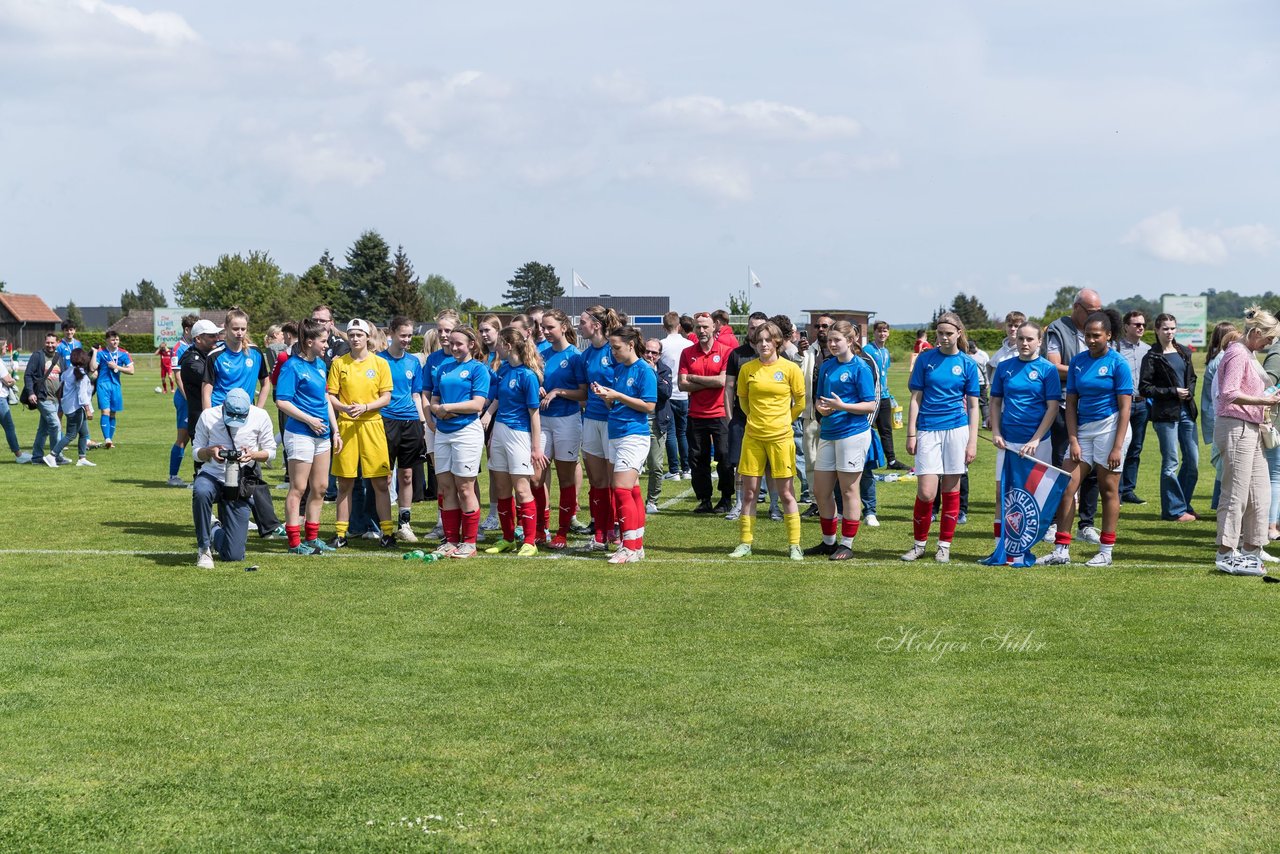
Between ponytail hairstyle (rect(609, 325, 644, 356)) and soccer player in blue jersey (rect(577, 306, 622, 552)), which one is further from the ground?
ponytail hairstyle (rect(609, 325, 644, 356))

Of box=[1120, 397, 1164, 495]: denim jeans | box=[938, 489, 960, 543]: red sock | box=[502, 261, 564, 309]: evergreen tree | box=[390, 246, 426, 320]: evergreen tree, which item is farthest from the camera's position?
box=[502, 261, 564, 309]: evergreen tree

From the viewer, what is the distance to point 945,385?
9.92 meters

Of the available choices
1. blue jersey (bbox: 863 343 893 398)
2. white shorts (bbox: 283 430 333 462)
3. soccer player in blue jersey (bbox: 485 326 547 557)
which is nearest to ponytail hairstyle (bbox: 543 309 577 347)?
soccer player in blue jersey (bbox: 485 326 547 557)

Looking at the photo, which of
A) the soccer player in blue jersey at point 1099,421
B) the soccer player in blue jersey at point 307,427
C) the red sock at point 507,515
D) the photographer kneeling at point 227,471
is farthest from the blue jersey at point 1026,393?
the photographer kneeling at point 227,471

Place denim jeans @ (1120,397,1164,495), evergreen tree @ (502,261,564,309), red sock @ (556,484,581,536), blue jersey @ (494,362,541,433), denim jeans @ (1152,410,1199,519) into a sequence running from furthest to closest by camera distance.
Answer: evergreen tree @ (502,261,564,309) → denim jeans @ (1120,397,1164,495) → denim jeans @ (1152,410,1199,519) → red sock @ (556,484,581,536) → blue jersey @ (494,362,541,433)

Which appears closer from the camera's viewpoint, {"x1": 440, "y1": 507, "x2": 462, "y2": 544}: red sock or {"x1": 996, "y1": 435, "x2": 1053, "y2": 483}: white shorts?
{"x1": 996, "y1": 435, "x2": 1053, "y2": 483}: white shorts

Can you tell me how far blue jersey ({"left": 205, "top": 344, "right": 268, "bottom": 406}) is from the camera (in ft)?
36.6

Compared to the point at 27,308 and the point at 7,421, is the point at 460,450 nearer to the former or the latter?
the point at 7,421

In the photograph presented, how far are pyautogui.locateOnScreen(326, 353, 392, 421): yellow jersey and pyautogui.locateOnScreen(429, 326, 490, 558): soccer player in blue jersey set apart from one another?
534 millimetres

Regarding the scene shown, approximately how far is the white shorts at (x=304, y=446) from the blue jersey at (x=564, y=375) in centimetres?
194

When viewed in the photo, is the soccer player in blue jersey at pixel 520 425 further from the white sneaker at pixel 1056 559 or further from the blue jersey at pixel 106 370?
the blue jersey at pixel 106 370

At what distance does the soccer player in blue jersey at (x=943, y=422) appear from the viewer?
32.6 feet

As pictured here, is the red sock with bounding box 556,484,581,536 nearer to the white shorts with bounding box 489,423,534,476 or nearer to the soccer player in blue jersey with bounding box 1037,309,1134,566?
the white shorts with bounding box 489,423,534,476

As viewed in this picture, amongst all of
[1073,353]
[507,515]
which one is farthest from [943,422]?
[507,515]
